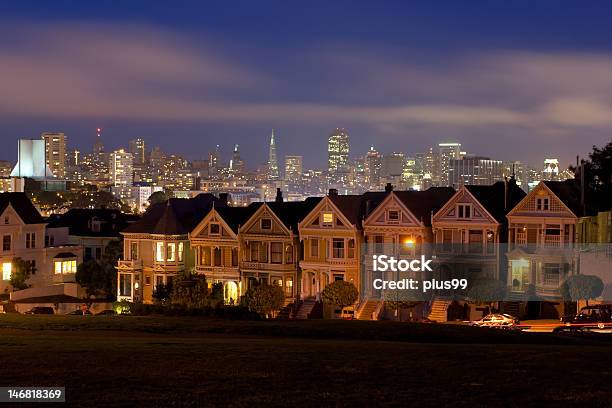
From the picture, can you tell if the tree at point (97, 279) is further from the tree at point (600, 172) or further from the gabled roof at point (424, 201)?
the tree at point (600, 172)

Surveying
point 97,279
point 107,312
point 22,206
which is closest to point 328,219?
point 107,312

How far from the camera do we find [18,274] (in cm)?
6931

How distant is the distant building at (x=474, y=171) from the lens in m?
154

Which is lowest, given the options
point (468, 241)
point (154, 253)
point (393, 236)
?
point (154, 253)

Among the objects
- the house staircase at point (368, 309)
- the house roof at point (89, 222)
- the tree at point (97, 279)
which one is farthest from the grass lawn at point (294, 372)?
the house roof at point (89, 222)

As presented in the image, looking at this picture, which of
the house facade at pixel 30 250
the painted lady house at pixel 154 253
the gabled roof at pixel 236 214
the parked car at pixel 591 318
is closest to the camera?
the parked car at pixel 591 318

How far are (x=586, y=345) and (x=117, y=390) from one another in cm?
1922

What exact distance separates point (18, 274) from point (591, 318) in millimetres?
40247

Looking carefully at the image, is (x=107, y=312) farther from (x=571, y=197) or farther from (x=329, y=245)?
(x=571, y=197)

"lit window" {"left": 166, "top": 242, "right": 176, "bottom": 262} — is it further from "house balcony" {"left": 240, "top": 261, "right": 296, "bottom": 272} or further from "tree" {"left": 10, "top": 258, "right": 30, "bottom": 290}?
"tree" {"left": 10, "top": 258, "right": 30, "bottom": 290}

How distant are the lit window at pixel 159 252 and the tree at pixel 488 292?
23364mm

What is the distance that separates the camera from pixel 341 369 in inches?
912

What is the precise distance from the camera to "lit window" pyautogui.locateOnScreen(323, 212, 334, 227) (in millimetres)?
61875

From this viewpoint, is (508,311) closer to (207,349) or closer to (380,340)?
(380,340)
